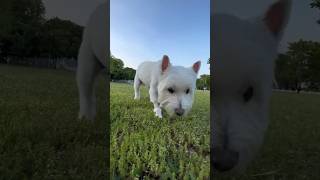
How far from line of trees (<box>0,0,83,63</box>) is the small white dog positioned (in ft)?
5.23

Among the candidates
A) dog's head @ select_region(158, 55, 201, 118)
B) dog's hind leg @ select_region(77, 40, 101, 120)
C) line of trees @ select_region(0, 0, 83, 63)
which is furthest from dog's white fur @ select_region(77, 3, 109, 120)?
line of trees @ select_region(0, 0, 83, 63)

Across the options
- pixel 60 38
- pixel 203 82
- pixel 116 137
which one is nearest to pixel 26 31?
pixel 60 38

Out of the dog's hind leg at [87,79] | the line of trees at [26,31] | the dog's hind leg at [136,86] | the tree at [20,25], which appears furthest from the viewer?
the tree at [20,25]

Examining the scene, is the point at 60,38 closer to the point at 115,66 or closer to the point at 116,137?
the point at 115,66

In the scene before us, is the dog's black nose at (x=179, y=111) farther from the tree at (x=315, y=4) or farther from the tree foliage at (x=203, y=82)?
the tree at (x=315, y=4)

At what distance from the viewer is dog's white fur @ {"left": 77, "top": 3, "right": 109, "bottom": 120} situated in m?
1.83

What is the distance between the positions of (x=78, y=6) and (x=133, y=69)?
3.50ft

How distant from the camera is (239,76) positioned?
1.72m

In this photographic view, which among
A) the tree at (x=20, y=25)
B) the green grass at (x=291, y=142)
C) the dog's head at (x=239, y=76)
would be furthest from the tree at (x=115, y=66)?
the tree at (x=20, y=25)

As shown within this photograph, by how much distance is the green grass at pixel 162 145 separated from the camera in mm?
1645

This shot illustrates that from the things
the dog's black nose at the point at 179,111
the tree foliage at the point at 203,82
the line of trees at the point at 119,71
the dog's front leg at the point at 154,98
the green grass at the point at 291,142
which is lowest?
the green grass at the point at 291,142

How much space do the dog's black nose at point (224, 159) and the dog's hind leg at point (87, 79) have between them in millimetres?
758

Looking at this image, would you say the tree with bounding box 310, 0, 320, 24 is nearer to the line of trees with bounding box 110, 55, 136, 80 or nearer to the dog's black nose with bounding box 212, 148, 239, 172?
the dog's black nose with bounding box 212, 148, 239, 172

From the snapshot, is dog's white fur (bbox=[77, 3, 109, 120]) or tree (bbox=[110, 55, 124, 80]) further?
dog's white fur (bbox=[77, 3, 109, 120])
